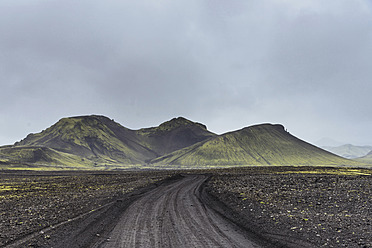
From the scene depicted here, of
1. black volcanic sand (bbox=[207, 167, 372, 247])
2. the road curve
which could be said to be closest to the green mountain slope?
the road curve

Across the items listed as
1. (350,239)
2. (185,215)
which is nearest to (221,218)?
(185,215)

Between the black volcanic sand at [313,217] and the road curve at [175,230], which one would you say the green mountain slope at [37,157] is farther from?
the black volcanic sand at [313,217]

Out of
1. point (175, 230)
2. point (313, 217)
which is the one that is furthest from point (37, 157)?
point (313, 217)

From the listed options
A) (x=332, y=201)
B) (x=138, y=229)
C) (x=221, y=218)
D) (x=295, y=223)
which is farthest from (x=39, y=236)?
(x=332, y=201)

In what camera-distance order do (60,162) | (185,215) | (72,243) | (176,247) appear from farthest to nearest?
(60,162)
(185,215)
(72,243)
(176,247)

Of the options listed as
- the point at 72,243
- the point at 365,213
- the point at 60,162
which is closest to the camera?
the point at 72,243

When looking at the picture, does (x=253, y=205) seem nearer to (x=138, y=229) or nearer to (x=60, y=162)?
(x=138, y=229)

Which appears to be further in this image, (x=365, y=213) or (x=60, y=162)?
(x=60, y=162)

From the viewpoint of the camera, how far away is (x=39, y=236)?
11.8 m

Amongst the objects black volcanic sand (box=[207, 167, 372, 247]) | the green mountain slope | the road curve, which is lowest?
the road curve

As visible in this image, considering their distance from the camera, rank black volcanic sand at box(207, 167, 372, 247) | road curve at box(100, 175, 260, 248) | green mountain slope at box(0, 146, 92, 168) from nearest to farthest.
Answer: road curve at box(100, 175, 260, 248)
black volcanic sand at box(207, 167, 372, 247)
green mountain slope at box(0, 146, 92, 168)

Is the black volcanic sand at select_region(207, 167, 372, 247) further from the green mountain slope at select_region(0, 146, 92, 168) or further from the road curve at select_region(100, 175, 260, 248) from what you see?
the green mountain slope at select_region(0, 146, 92, 168)

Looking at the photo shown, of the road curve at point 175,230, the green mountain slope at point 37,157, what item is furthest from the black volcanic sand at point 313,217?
the green mountain slope at point 37,157

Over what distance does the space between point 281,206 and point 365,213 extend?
4.68 meters
